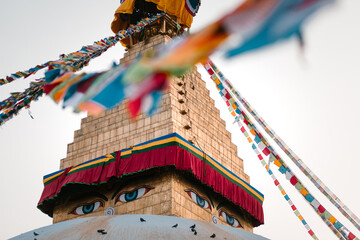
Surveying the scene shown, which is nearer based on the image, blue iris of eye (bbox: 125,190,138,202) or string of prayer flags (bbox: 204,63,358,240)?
string of prayer flags (bbox: 204,63,358,240)

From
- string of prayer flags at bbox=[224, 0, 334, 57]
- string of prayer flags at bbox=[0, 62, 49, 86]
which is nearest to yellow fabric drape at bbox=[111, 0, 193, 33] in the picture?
string of prayer flags at bbox=[0, 62, 49, 86]

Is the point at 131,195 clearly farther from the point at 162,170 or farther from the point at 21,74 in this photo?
the point at 21,74

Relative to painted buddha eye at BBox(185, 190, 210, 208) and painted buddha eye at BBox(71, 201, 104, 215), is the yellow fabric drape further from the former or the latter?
painted buddha eye at BBox(71, 201, 104, 215)

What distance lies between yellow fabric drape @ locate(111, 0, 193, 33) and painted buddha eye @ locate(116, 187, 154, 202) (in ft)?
18.4

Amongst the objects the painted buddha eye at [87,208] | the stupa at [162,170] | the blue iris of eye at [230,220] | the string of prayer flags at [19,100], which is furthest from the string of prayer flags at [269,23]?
the blue iris of eye at [230,220]

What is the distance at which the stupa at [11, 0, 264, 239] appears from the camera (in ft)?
39.6

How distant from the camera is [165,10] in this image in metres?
15.2

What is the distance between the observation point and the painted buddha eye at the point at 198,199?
12375 millimetres

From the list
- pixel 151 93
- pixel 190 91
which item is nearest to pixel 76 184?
pixel 190 91

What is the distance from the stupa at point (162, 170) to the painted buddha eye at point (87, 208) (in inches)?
1.0

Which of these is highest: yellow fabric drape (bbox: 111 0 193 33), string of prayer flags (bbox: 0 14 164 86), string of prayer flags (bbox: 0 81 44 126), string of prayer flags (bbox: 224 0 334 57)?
yellow fabric drape (bbox: 111 0 193 33)

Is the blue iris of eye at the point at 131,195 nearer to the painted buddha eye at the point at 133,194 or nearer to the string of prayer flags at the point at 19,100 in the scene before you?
the painted buddha eye at the point at 133,194

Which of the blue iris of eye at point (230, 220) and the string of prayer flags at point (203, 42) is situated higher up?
the blue iris of eye at point (230, 220)

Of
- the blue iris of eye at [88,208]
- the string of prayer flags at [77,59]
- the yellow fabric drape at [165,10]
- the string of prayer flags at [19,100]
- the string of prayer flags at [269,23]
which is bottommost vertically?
the string of prayer flags at [269,23]
